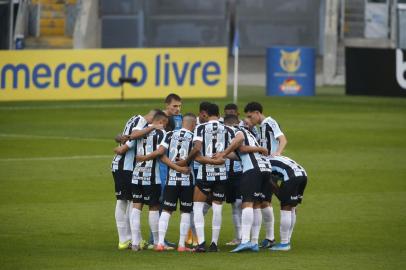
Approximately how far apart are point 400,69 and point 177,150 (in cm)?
2556

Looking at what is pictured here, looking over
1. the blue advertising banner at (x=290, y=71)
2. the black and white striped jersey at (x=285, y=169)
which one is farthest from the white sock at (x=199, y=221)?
the blue advertising banner at (x=290, y=71)

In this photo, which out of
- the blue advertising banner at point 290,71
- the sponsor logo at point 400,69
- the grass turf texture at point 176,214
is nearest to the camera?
the grass turf texture at point 176,214

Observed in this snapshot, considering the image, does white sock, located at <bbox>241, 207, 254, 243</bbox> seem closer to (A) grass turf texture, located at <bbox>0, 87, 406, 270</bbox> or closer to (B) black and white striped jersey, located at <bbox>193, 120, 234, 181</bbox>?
(A) grass turf texture, located at <bbox>0, 87, 406, 270</bbox>

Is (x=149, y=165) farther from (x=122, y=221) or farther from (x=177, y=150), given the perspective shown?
(x=122, y=221)

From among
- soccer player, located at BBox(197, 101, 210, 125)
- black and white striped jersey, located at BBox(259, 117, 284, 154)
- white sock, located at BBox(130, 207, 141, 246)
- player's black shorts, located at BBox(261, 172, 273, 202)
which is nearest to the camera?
white sock, located at BBox(130, 207, 141, 246)

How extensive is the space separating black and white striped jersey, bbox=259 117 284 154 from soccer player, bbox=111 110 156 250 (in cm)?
176

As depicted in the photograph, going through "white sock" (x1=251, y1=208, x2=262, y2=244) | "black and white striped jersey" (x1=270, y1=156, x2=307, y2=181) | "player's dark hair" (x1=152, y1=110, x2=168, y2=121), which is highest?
"player's dark hair" (x1=152, y1=110, x2=168, y2=121)

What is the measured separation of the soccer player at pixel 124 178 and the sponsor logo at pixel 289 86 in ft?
88.3

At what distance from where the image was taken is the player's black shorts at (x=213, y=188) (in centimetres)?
1630

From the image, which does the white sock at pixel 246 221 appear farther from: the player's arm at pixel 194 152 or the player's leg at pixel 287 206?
the player's arm at pixel 194 152

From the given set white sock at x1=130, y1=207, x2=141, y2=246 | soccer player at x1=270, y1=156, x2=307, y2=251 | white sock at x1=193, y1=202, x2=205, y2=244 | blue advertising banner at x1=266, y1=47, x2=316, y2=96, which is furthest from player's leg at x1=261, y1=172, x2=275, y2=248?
blue advertising banner at x1=266, y1=47, x2=316, y2=96

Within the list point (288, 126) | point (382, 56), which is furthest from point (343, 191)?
point (382, 56)

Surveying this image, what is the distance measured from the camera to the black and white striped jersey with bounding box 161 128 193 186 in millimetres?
16312

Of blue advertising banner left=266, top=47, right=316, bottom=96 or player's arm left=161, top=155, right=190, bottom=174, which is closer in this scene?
player's arm left=161, top=155, right=190, bottom=174
